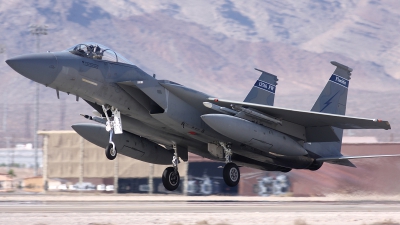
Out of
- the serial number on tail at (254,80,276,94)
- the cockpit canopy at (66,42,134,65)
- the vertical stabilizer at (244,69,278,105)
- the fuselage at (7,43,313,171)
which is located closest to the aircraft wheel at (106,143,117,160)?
the fuselage at (7,43,313,171)

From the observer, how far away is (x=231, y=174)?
18719mm

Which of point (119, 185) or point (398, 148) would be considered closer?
point (398, 148)

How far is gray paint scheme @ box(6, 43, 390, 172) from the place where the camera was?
53.2ft

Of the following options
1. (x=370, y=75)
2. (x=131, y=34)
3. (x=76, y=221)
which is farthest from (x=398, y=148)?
(x=131, y=34)

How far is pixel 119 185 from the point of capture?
31516 mm

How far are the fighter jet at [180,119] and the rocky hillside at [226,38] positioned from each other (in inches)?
4022

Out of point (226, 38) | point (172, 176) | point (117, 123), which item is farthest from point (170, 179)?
point (226, 38)

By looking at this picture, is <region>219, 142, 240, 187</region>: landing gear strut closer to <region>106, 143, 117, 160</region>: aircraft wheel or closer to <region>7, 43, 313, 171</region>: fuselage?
<region>7, 43, 313, 171</region>: fuselage

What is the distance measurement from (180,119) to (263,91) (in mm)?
4328

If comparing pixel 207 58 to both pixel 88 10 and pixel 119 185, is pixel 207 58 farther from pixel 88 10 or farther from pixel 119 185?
pixel 119 185

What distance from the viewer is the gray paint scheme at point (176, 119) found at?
16.2 m

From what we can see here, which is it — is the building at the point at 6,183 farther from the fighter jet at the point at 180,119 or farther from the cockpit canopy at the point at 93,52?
the cockpit canopy at the point at 93,52

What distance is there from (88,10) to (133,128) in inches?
6143

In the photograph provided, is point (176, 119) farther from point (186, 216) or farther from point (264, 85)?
point (264, 85)
